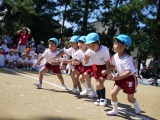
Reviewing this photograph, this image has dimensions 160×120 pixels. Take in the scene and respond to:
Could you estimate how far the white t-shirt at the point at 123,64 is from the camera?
5191 millimetres

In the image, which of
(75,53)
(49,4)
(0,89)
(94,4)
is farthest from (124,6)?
(0,89)

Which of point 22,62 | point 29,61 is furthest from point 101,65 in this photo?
point 29,61

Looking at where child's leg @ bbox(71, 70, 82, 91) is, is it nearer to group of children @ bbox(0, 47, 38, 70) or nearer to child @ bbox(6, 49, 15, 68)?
group of children @ bbox(0, 47, 38, 70)

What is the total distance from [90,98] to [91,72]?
2.27ft

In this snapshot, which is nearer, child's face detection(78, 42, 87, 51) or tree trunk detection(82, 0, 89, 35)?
child's face detection(78, 42, 87, 51)

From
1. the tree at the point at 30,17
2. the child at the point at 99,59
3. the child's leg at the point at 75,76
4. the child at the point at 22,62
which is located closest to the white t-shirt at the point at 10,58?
the child at the point at 22,62

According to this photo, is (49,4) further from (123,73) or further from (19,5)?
(123,73)

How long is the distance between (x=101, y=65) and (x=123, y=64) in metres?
1.02

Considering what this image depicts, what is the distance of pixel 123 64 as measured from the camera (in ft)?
17.3

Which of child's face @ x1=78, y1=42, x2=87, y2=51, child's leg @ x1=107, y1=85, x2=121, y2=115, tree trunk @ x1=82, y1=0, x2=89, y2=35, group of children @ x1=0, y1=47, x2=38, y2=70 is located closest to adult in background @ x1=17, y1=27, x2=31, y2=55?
group of children @ x1=0, y1=47, x2=38, y2=70

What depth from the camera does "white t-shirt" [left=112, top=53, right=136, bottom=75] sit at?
519 cm

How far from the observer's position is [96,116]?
5.18 metres

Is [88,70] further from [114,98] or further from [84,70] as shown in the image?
[114,98]

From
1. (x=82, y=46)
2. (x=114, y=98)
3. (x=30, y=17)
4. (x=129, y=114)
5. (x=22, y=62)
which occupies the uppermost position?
(x=30, y=17)
